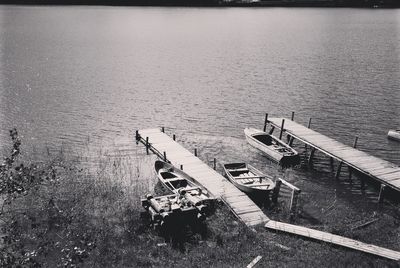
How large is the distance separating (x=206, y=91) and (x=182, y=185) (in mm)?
31243

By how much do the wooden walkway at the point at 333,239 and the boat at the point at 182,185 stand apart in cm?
408

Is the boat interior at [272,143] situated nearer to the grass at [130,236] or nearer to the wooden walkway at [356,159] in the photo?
the wooden walkway at [356,159]

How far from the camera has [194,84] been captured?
62000mm

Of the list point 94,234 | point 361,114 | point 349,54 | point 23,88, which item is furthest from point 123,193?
point 349,54

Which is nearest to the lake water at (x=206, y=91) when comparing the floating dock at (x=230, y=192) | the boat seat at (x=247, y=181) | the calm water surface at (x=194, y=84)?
the calm water surface at (x=194, y=84)

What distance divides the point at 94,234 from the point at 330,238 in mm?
12137

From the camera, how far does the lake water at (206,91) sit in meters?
37.6

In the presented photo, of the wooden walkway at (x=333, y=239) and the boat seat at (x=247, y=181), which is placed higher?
the wooden walkway at (x=333, y=239)

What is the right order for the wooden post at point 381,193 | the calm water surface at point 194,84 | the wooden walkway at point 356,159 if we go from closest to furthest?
1. the wooden post at point 381,193
2. the wooden walkway at point 356,159
3. the calm water surface at point 194,84

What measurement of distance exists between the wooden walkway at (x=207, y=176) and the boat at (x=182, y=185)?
23.1 inches

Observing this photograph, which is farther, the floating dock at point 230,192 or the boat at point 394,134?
the boat at point 394,134

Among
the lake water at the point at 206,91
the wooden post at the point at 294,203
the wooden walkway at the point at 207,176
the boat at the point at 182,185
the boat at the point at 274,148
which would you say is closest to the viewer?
the wooden walkway at the point at 207,176

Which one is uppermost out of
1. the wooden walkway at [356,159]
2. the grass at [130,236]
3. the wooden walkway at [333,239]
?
the wooden walkway at [356,159]

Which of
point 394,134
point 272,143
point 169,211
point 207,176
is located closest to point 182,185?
point 207,176
